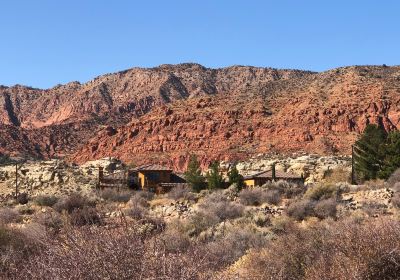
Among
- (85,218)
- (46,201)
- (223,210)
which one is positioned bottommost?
(46,201)

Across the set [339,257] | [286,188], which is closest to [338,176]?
[286,188]

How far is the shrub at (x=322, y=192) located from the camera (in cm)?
3298

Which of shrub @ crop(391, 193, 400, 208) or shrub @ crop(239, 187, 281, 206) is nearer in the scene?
shrub @ crop(391, 193, 400, 208)

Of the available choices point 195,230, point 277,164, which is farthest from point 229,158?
point 195,230

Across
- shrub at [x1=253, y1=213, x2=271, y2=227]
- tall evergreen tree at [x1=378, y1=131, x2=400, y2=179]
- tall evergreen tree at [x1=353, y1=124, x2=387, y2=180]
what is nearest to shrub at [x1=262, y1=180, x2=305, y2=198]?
tall evergreen tree at [x1=378, y1=131, x2=400, y2=179]

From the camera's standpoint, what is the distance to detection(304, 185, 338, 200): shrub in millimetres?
32984

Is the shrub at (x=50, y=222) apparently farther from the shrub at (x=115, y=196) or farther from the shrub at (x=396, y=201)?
the shrub at (x=115, y=196)

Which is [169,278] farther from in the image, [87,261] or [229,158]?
[229,158]

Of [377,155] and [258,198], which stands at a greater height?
[377,155]

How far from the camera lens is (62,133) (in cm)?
12438

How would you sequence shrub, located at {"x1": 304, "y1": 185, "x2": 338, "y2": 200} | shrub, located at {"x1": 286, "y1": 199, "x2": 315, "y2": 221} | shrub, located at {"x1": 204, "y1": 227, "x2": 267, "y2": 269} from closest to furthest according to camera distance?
1. shrub, located at {"x1": 204, "y1": 227, "x2": 267, "y2": 269}
2. shrub, located at {"x1": 286, "y1": 199, "x2": 315, "y2": 221}
3. shrub, located at {"x1": 304, "y1": 185, "x2": 338, "y2": 200}

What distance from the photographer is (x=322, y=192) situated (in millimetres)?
33969

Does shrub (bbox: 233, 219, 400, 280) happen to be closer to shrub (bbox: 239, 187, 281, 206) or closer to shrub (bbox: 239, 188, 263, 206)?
shrub (bbox: 239, 187, 281, 206)

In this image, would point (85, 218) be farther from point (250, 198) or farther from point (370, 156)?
point (370, 156)
